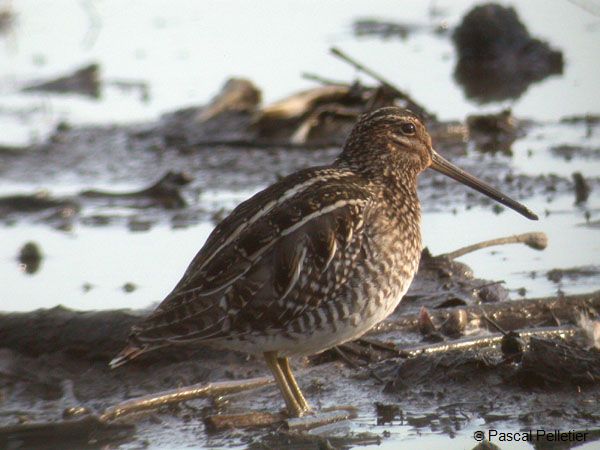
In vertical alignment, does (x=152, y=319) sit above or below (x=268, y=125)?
below

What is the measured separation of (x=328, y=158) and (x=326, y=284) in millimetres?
4145

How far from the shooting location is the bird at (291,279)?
5988mm

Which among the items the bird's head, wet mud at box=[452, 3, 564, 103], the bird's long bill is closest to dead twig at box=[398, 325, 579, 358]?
the bird's long bill

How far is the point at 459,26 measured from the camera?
13125 mm

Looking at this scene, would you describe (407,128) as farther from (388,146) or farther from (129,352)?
(129,352)

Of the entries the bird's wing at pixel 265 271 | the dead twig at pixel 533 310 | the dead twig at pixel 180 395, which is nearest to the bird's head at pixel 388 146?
the bird's wing at pixel 265 271

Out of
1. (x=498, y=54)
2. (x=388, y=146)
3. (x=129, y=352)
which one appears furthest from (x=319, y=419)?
(x=498, y=54)

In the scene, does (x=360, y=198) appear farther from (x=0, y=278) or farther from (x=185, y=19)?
(x=185, y=19)

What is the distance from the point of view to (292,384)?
6.37 metres

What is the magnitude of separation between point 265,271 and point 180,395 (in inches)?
29.8

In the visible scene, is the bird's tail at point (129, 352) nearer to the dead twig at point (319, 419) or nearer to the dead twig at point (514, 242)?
the dead twig at point (319, 419)

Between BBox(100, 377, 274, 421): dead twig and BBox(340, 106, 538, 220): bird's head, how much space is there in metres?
1.02

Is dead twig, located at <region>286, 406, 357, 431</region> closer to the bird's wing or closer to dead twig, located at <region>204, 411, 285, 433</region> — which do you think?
dead twig, located at <region>204, 411, 285, 433</region>

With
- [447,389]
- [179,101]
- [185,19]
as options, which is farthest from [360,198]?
[185,19]
